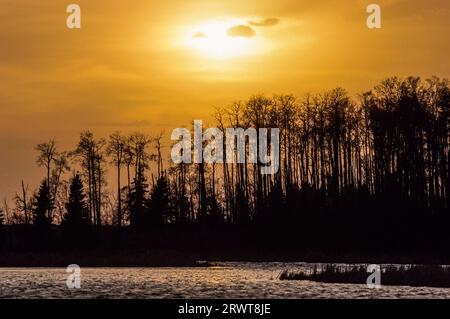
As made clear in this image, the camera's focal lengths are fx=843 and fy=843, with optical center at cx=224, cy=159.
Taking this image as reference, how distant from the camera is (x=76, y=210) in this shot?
105 meters

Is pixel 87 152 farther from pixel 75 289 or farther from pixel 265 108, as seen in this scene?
pixel 75 289

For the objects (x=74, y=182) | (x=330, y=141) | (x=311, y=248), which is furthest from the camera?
(x=74, y=182)

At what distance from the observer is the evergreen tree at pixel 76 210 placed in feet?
340

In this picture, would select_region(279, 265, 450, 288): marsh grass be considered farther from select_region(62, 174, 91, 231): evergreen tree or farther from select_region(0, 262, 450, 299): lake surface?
select_region(62, 174, 91, 231): evergreen tree

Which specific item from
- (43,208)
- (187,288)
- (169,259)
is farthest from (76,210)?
(187,288)

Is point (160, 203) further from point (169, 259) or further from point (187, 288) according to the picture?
point (187, 288)

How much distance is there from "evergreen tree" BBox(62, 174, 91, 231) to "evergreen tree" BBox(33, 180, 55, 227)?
2693mm

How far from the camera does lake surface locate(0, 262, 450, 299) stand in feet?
135

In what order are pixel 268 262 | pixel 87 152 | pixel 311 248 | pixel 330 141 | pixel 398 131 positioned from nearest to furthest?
pixel 268 262 < pixel 311 248 < pixel 398 131 < pixel 330 141 < pixel 87 152

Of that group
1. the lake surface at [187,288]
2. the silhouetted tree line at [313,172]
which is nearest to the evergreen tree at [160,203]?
the silhouetted tree line at [313,172]

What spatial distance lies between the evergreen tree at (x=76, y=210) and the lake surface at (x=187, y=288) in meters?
46.6

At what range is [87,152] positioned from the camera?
11512 cm
